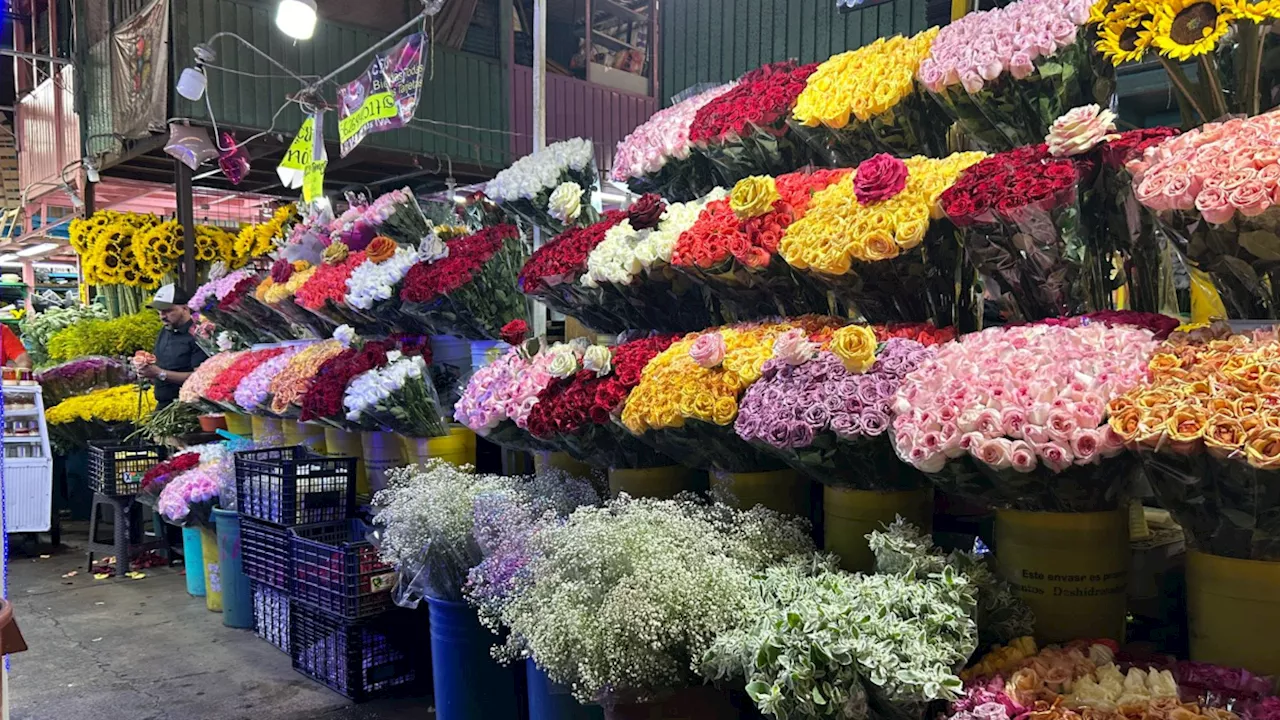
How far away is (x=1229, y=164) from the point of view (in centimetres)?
130

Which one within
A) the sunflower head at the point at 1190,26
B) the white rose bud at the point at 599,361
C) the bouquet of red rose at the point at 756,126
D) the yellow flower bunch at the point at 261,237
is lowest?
the white rose bud at the point at 599,361

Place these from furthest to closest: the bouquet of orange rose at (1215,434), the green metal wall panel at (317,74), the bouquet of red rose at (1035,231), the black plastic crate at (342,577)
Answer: the green metal wall panel at (317,74) < the black plastic crate at (342,577) < the bouquet of red rose at (1035,231) < the bouquet of orange rose at (1215,434)

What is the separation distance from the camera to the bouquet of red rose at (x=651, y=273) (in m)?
2.34

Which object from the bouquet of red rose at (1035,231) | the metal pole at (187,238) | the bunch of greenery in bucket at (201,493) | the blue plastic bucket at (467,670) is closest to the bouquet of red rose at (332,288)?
the bunch of greenery in bucket at (201,493)

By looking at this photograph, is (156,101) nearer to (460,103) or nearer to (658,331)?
(460,103)

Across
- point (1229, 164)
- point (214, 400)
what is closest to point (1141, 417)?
point (1229, 164)

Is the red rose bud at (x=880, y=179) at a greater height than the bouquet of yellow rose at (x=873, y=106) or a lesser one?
lesser

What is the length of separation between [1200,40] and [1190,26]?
1.3 inches

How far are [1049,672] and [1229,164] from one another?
0.80 meters

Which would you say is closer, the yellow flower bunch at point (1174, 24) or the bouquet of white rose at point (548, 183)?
the yellow flower bunch at point (1174, 24)

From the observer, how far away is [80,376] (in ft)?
24.2

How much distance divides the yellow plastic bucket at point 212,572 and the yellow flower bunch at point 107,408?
7.30 ft

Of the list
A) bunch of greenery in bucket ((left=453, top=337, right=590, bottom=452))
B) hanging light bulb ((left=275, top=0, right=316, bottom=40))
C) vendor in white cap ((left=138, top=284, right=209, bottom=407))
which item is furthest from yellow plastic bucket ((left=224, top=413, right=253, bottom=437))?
bunch of greenery in bucket ((left=453, top=337, right=590, bottom=452))

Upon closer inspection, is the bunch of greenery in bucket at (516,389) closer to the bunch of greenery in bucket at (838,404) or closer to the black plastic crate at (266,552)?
the bunch of greenery in bucket at (838,404)
